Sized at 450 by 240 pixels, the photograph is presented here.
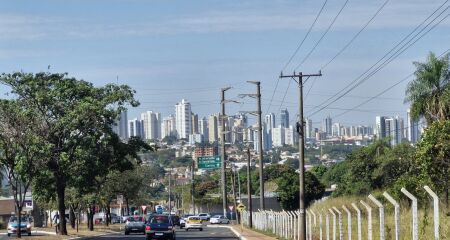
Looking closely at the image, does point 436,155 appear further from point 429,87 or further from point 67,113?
point 67,113

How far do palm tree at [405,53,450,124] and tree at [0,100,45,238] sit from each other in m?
21.6

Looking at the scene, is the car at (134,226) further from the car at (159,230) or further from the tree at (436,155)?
the tree at (436,155)

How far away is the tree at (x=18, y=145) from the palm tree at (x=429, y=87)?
21.6m

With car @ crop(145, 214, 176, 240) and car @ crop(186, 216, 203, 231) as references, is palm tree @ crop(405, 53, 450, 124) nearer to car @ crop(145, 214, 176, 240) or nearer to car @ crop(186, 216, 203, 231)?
car @ crop(145, 214, 176, 240)

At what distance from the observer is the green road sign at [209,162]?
96.8 metres

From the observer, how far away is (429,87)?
52312 millimetres

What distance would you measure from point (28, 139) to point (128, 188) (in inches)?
1457

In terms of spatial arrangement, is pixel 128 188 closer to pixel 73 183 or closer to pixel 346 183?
pixel 346 183

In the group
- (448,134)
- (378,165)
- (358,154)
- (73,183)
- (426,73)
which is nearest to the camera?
(448,134)

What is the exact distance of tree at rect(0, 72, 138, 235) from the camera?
53.7 metres

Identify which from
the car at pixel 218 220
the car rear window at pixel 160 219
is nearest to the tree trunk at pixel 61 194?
the car rear window at pixel 160 219

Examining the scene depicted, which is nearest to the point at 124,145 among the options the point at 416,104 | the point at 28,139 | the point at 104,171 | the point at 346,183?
the point at 104,171

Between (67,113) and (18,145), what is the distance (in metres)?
4.54

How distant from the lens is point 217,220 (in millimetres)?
99188
